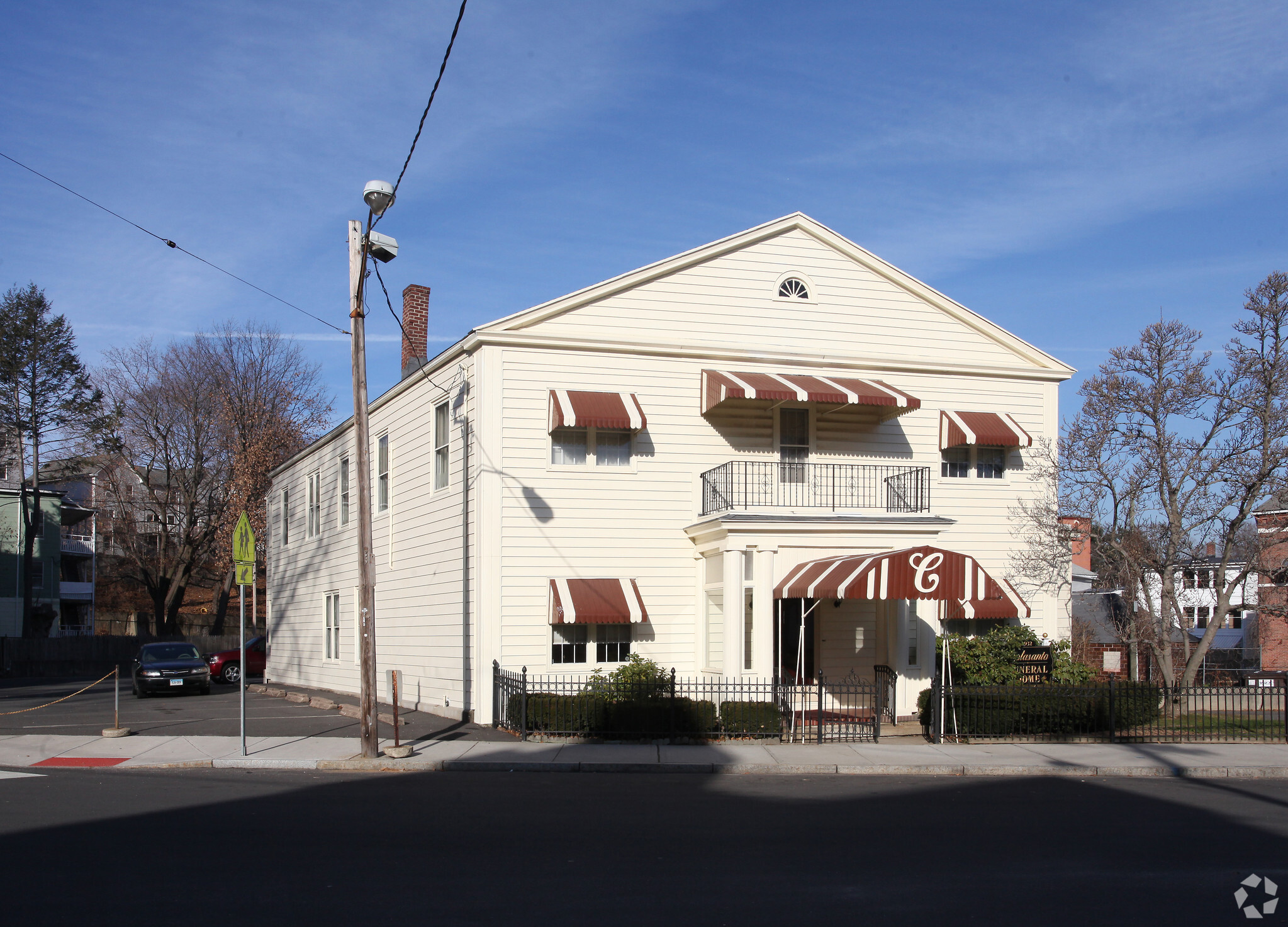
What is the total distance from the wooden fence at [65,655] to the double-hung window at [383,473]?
796 inches

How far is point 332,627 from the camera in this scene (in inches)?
1112

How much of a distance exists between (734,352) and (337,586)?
12919 millimetres

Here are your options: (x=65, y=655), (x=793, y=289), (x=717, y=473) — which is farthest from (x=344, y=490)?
(x=65, y=655)

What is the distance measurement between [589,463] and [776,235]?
243 inches

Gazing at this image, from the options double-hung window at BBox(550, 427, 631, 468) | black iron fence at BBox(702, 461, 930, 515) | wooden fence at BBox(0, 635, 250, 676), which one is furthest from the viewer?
wooden fence at BBox(0, 635, 250, 676)

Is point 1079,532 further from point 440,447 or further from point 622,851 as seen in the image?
point 622,851

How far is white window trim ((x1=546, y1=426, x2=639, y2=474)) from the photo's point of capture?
19.3 m

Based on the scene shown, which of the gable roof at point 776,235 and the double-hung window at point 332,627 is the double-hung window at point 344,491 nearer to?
the double-hung window at point 332,627

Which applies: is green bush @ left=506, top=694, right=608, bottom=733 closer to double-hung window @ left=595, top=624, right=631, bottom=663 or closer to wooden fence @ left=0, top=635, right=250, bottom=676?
double-hung window @ left=595, top=624, right=631, bottom=663

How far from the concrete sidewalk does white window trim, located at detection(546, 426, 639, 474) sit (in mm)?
5108

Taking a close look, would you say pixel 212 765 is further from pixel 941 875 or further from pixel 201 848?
pixel 941 875

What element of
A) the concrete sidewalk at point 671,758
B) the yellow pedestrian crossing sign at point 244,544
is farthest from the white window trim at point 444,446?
the concrete sidewalk at point 671,758

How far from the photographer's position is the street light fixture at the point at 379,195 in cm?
1444

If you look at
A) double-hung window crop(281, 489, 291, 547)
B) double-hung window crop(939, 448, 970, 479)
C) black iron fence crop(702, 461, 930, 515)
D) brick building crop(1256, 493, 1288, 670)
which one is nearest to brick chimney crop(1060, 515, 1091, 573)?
double-hung window crop(939, 448, 970, 479)
